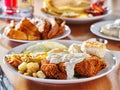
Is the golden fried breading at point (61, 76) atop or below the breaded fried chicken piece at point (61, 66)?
below

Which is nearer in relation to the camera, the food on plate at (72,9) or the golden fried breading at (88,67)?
the golden fried breading at (88,67)

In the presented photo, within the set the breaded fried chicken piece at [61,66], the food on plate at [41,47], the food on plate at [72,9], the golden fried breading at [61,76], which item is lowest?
the golden fried breading at [61,76]

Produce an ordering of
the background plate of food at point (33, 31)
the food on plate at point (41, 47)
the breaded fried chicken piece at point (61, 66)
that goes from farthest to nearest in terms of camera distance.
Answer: the background plate of food at point (33, 31) < the food on plate at point (41, 47) < the breaded fried chicken piece at point (61, 66)

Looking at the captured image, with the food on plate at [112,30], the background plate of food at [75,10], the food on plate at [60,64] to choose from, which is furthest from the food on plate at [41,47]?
the background plate of food at [75,10]

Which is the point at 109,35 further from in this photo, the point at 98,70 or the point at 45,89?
the point at 45,89

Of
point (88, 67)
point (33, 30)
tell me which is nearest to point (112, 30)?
point (33, 30)

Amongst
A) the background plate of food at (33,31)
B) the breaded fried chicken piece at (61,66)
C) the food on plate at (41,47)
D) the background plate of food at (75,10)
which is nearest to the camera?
the breaded fried chicken piece at (61,66)

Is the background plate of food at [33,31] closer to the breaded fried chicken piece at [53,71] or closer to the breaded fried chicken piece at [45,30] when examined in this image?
the breaded fried chicken piece at [45,30]
